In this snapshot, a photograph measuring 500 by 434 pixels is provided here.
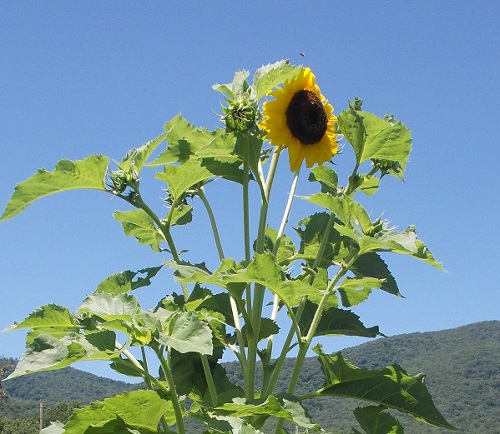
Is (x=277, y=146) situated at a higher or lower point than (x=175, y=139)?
lower

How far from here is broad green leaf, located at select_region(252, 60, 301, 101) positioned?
2562mm

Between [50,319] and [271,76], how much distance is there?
3.76ft

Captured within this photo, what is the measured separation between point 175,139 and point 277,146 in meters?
0.42

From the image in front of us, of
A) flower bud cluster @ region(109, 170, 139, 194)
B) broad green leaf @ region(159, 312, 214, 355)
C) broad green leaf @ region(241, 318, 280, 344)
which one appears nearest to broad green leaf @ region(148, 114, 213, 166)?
flower bud cluster @ region(109, 170, 139, 194)

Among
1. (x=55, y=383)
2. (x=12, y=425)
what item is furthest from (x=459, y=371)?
(x=12, y=425)

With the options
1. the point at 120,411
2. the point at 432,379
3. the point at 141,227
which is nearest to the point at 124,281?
the point at 141,227

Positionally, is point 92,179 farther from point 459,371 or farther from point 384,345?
point 384,345

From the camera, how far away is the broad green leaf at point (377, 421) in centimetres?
271

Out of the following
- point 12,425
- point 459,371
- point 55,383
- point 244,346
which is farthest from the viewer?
point 55,383

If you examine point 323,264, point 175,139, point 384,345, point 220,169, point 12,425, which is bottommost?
point 323,264

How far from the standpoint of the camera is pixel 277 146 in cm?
Result: 270

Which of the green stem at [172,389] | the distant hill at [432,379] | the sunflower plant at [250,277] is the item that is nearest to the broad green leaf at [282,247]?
the sunflower plant at [250,277]

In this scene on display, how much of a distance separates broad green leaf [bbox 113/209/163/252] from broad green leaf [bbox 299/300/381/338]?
69 cm

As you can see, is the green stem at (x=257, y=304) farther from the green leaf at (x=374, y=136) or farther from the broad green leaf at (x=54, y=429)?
the broad green leaf at (x=54, y=429)
